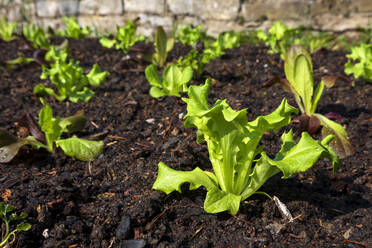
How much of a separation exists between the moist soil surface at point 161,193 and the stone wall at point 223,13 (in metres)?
1.98

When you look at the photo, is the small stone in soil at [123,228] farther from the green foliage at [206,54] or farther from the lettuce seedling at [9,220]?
the green foliage at [206,54]

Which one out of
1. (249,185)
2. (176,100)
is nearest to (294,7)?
(176,100)

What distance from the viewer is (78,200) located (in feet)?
5.85

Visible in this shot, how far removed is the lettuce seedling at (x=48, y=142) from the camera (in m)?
2.01

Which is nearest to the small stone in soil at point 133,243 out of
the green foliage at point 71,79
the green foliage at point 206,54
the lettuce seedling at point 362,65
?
the green foliage at point 71,79

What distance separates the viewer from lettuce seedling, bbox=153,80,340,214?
1.42m

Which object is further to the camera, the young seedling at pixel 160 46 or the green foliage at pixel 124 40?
the green foliage at pixel 124 40

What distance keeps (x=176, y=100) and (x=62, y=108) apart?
95cm

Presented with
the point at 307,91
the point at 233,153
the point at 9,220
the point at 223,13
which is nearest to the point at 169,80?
the point at 307,91

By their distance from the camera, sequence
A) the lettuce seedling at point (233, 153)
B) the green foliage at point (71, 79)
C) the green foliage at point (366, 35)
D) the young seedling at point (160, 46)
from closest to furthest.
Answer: the lettuce seedling at point (233, 153) → the green foliage at point (71, 79) → the young seedling at point (160, 46) → the green foliage at point (366, 35)

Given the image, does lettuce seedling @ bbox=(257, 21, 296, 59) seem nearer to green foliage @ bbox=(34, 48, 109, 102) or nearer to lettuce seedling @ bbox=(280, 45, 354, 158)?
lettuce seedling @ bbox=(280, 45, 354, 158)

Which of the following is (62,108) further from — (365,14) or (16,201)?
(365,14)

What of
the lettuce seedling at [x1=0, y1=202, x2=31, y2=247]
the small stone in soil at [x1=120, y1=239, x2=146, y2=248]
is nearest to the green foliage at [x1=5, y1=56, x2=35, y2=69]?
the lettuce seedling at [x1=0, y1=202, x2=31, y2=247]

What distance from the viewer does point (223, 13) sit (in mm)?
4973
